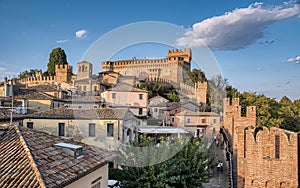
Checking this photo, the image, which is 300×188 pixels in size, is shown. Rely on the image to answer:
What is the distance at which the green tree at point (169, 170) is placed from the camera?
9.24 m

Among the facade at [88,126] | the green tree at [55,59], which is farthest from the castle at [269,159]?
the green tree at [55,59]

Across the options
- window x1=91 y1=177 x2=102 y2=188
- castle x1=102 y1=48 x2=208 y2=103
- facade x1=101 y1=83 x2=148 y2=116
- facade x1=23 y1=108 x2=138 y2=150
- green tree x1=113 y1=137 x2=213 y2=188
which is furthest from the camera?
castle x1=102 y1=48 x2=208 y2=103

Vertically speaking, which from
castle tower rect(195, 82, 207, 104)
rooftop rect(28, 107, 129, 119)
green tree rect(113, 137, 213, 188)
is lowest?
green tree rect(113, 137, 213, 188)

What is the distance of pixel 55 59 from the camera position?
54.8 m

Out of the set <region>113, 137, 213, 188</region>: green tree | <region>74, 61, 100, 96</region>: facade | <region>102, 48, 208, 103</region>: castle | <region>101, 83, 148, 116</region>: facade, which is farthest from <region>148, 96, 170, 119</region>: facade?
<region>113, 137, 213, 188</region>: green tree

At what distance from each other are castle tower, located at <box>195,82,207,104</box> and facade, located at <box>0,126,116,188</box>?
31.5 meters

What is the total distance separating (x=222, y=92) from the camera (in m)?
36.1

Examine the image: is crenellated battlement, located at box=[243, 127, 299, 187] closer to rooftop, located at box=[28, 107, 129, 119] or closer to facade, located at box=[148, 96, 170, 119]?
rooftop, located at box=[28, 107, 129, 119]

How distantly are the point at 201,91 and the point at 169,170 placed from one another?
31624 mm

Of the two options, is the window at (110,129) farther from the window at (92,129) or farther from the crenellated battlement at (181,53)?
the crenellated battlement at (181,53)

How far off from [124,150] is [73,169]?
160 inches

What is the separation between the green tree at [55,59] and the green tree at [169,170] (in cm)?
4814

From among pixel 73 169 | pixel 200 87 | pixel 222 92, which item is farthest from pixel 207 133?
pixel 73 169

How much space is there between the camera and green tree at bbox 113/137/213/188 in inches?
364
